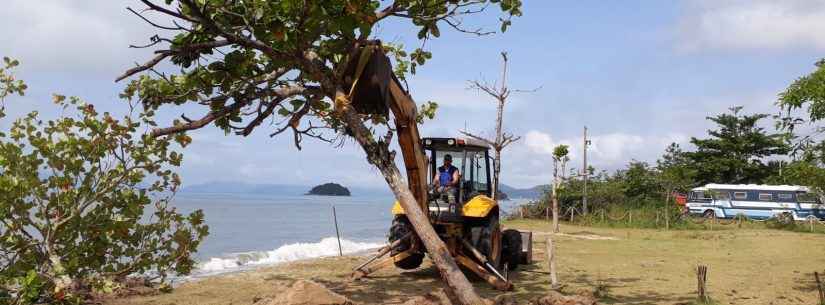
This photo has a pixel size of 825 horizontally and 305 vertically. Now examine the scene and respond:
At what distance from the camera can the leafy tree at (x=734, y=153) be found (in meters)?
45.5

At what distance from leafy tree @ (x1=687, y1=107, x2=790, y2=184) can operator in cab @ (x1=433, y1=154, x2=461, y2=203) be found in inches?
1546

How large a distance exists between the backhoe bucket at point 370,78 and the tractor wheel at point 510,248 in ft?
20.8

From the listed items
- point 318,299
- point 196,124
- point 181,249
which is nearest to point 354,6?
point 196,124

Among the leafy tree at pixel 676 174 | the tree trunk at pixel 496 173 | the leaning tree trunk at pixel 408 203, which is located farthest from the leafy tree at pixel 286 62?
the leafy tree at pixel 676 174

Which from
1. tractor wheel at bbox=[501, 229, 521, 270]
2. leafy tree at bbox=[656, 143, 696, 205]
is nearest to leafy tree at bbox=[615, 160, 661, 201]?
leafy tree at bbox=[656, 143, 696, 205]

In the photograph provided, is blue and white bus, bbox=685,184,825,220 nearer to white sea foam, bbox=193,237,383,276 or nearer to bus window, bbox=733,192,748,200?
bus window, bbox=733,192,748,200

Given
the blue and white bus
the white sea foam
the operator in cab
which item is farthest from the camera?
the blue and white bus

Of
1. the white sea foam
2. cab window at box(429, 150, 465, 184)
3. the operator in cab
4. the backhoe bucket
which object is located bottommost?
the white sea foam

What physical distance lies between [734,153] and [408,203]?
45.0 m

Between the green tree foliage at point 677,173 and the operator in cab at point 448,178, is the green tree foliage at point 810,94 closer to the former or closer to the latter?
the operator in cab at point 448,178

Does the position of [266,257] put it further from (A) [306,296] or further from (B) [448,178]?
(A) [306,296]

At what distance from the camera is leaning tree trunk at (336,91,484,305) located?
7586 millimetres

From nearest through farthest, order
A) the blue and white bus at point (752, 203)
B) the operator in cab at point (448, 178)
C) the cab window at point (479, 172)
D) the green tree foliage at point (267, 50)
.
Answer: the green tree foliage at point (267, 50)
the operator in cab at point (448, 178)
the cab window at point (479, 172)
the blue and white bus at point (752, 203)

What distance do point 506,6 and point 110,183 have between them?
5336 millimetres
